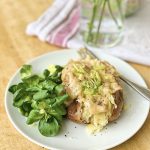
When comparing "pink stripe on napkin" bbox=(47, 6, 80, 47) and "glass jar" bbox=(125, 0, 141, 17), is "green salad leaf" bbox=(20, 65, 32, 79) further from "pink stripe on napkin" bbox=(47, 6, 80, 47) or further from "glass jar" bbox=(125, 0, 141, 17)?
"glass jar" bbox=(125, 0, 141, 17)

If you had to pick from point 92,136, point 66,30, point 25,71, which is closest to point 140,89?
point 92,136

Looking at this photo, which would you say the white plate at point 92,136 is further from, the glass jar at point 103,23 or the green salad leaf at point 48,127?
the glass jar at point 103,23

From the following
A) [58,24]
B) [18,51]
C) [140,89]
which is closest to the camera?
[140,89]

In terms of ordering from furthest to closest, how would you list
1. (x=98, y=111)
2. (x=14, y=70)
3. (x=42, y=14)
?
1. (x=42, y=14)
2. (x=14, y=70)
3. (x=98, y=111)

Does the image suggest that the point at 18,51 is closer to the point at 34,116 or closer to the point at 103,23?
the point at 103,23

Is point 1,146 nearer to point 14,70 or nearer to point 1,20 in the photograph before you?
point 14,70

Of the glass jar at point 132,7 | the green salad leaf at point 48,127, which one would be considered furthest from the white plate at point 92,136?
the glass jar at point 132,7

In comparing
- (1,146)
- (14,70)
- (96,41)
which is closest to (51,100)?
(1,146)
